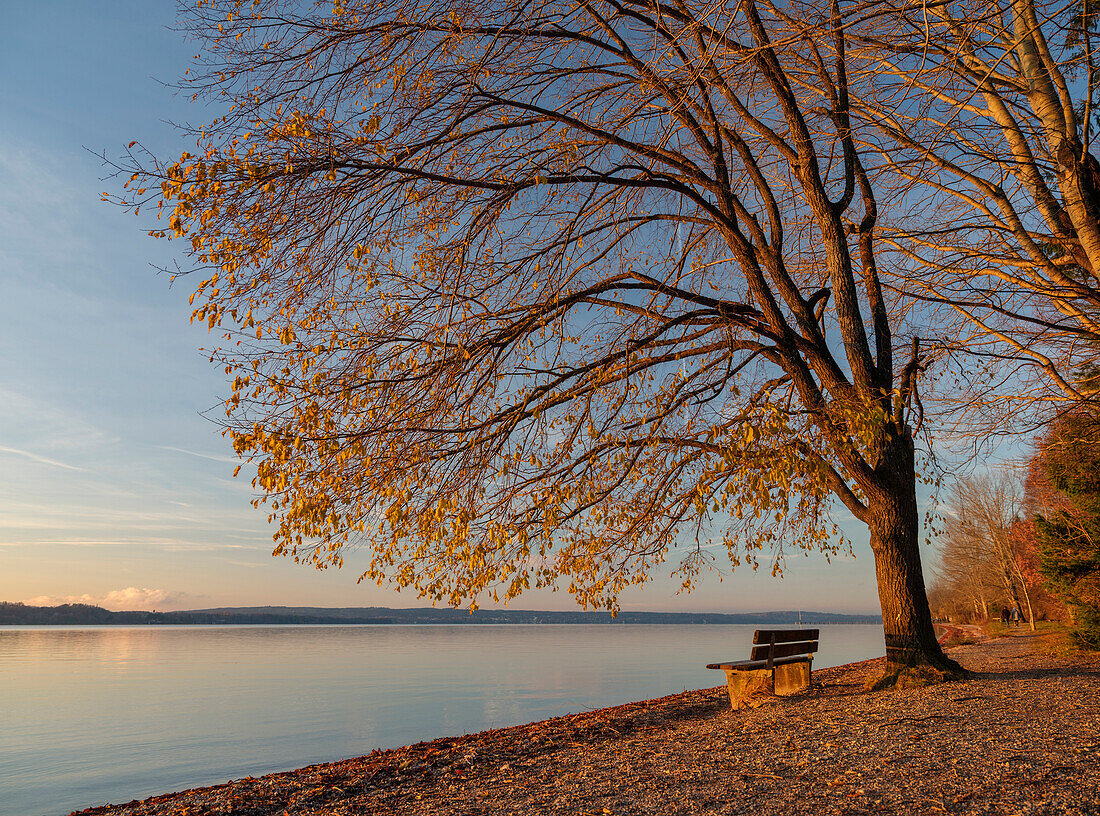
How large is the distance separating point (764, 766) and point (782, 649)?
5.06 m

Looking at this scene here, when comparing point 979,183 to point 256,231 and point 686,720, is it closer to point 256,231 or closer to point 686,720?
point 686,720

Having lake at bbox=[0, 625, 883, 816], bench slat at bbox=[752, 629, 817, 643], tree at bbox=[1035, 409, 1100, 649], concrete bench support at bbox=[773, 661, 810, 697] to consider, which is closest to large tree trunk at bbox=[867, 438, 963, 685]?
concrete bench support at bbox=[773, 661, 810, 697]

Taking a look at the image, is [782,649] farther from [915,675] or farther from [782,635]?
[915,675]

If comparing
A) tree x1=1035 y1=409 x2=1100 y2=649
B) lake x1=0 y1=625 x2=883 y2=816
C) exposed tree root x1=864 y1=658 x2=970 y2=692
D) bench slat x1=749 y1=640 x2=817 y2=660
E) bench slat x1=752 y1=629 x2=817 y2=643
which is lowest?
lake x1=0 y1=625 x2=883 y2=816

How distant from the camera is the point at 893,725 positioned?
7.41 meters

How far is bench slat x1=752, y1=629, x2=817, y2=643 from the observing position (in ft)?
35.4

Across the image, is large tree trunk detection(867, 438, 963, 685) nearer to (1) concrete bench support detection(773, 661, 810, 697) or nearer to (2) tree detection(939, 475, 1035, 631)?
(1) concrete bench support detection(773, 661, 810, 697)

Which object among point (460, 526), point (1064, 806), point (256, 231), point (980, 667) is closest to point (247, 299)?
point (256, 231)

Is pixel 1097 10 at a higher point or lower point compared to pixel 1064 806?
higher

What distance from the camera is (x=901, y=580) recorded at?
32.7 feet

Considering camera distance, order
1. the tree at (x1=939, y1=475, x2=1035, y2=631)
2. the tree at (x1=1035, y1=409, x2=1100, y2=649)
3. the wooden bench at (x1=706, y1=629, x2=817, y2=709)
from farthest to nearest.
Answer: the tree at (x1=939, y1=475, x2=1035, y2=631)
the tree at (x1=1035, y1=409, x2=1100, y2=649)
the wooden bench at (x1=706, y1=629, x2=817, y2=709)

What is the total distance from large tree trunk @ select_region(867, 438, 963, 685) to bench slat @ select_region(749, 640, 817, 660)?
1391mm

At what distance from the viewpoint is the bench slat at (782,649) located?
1080 cm

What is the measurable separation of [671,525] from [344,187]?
23.0ft
